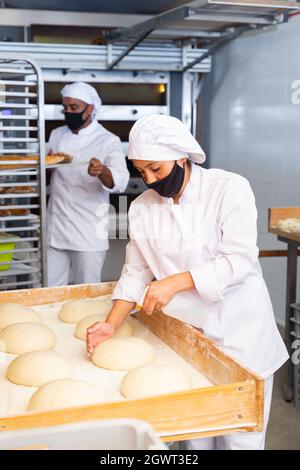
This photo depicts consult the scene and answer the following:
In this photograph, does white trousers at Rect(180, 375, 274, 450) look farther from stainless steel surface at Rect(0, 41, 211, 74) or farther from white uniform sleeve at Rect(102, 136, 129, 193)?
stainless steel surface at Rect(0, 41, 211, 74)

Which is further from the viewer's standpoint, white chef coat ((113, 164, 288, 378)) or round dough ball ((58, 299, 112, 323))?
round dough ball ((58, 299, 112, 323))

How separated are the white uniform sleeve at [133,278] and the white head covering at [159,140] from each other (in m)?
0.37

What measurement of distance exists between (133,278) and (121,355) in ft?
A: 1.16

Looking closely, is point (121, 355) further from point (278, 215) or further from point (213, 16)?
point (213, 16)

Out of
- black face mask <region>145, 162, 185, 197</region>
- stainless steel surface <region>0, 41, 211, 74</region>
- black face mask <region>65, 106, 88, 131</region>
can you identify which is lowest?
black face mask <region>145, 162, 185, 197</region>

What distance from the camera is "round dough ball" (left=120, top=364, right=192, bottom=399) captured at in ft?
4.84

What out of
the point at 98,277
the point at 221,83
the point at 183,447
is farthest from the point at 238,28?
→ the point at 183,447

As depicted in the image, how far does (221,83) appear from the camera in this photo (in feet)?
16.5

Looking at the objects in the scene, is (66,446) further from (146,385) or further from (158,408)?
(146,385)

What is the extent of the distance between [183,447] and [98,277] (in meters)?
1.73

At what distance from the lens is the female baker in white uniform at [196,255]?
1.72 meters

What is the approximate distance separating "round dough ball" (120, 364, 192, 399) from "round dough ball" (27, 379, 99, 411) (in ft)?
0.30

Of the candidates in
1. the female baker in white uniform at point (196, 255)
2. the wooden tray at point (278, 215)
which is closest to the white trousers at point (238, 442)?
the female baker in white uniform at point (196, 255)

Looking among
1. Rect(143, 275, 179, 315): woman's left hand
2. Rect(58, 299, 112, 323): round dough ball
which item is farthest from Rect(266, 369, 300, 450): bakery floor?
Rect(143, 275, 179, 315): woman's left hand
